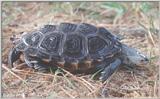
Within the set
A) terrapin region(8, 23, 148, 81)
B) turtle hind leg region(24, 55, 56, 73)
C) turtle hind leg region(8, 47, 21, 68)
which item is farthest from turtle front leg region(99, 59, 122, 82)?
turtle hind leg region(8, 47, 21, 68)

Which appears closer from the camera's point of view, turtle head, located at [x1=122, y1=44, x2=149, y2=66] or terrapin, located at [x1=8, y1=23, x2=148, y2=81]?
terrapin, located at [x1=8, y1=23, x2=148, y2=81]

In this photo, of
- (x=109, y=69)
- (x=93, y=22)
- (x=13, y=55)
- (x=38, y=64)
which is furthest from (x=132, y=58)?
(x=93, y=22)

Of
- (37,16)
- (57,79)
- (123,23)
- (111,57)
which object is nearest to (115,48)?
(111,57)

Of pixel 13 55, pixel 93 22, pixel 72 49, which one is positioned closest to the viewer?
pixel 72 49

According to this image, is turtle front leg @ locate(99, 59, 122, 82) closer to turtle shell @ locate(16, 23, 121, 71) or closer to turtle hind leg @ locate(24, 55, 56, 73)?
turtle shell @ locate(16, 23, 121, 71)

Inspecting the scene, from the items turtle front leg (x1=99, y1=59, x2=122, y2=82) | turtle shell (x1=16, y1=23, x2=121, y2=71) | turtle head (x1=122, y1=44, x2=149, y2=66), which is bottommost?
turtle front leg (x1=99, y1=59, x2=122, y2=82)

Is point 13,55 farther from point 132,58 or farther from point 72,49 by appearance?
point 132,58

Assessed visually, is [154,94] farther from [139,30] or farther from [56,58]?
[139,30]
